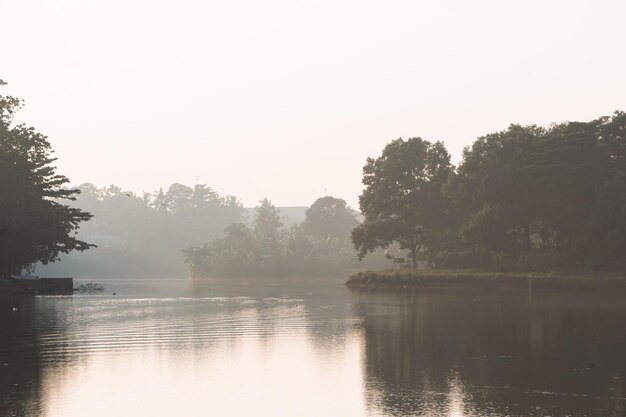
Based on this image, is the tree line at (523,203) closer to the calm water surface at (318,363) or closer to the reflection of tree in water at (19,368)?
the calm water surface at (318,363)

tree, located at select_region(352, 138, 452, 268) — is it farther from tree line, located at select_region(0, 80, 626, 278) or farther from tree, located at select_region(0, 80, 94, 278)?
tree, located at select_region(0, 80, 94, 278)

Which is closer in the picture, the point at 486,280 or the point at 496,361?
the point at 496,361

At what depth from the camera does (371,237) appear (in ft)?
418

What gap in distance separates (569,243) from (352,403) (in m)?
86.2

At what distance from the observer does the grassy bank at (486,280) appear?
95625mm

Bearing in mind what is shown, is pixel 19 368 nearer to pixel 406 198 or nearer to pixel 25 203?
pixel 25 203

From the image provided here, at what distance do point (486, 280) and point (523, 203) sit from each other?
10.6 metres

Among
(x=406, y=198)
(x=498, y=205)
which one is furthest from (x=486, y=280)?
(x=406, y=198)

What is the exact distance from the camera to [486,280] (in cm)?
10562

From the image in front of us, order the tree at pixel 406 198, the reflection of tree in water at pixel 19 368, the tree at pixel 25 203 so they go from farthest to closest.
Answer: the tree at pixel 406 198, the tree at pixel 25 203, the reflection of tree in water at pixel 19 368

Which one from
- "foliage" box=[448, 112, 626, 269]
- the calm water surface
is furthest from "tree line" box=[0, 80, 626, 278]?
the calm water surface

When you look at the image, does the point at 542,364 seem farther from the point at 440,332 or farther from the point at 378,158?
the point at 378,158

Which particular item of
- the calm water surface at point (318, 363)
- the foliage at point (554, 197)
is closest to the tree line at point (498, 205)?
the foliage at point (554, 197)

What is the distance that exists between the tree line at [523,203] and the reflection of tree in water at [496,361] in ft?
123
